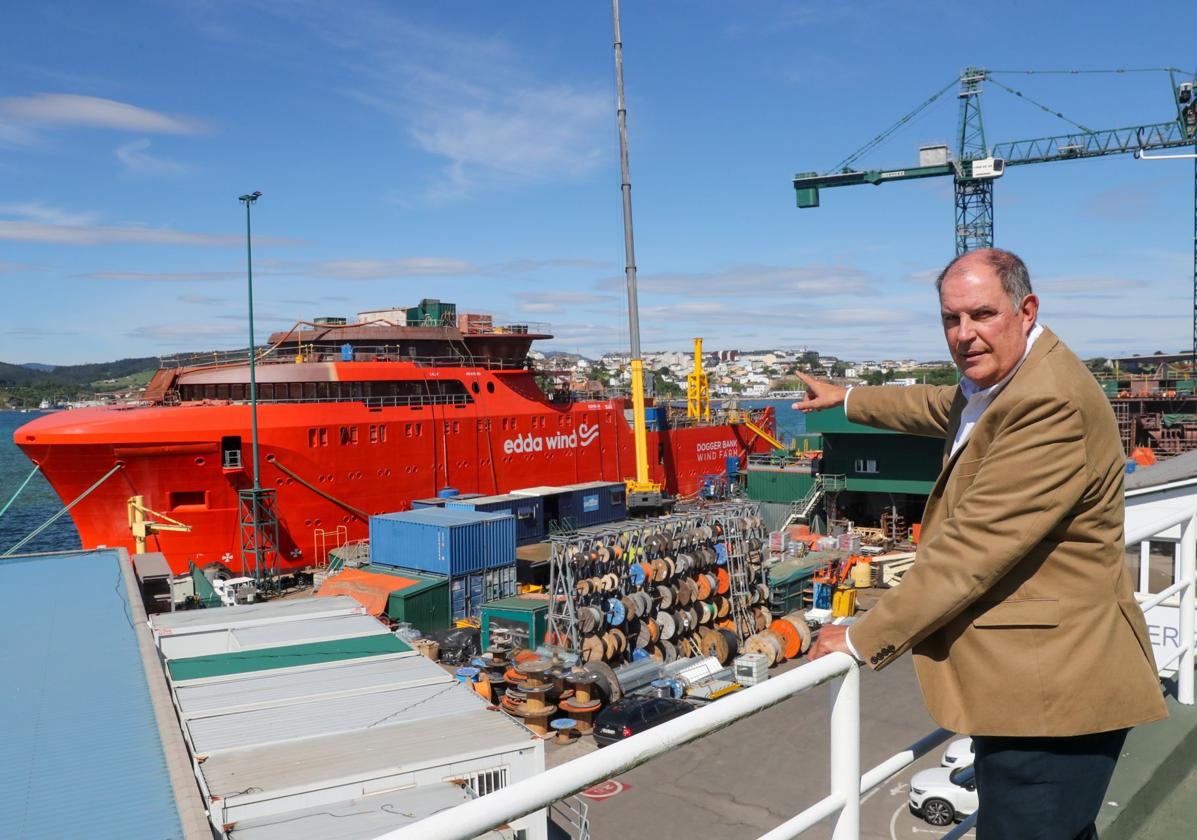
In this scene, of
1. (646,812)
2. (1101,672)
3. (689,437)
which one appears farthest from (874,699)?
(689,437)

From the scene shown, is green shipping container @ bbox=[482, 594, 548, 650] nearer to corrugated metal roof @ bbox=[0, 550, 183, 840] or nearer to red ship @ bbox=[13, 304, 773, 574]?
corrugated metal roof @ bbox=[0, 550, 183, 840]

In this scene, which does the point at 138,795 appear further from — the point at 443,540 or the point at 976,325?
the point at 443,540

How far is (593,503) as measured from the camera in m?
32.1

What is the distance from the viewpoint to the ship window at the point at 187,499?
28600 mm

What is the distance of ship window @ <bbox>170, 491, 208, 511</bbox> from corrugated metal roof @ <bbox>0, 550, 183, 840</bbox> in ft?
41.8

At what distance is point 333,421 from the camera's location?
30.5m

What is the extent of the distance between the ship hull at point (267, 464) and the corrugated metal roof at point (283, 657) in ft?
51.7

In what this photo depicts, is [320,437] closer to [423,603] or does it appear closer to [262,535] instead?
[262,535]

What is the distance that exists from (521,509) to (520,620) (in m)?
8.11

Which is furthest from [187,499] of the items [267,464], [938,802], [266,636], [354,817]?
[938,802]

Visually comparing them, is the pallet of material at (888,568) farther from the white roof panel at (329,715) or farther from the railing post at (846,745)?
the railing post at (846,745)

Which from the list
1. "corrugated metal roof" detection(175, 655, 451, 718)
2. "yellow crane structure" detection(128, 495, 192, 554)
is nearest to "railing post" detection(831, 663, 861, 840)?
"corrugated metal roof" detection(175, 655, 451, 718)

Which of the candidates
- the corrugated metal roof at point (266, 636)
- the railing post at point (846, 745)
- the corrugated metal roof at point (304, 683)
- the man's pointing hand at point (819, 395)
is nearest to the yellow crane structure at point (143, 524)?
the corrugated metal roof at point (266, 636)

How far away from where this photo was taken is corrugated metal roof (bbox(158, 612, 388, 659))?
14398 millimetres
